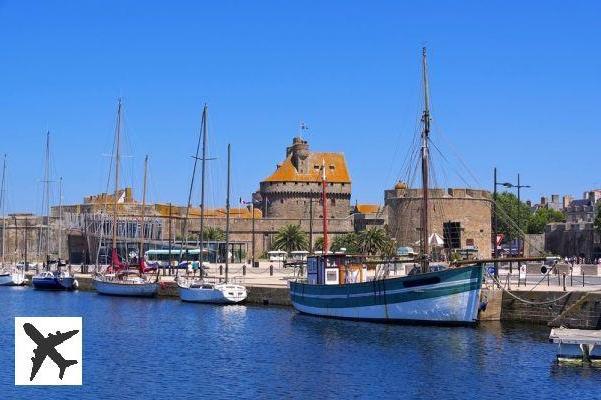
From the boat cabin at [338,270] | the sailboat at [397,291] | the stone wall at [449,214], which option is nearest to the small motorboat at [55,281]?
the sailboat at [397,291]

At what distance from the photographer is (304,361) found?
32.3 meters

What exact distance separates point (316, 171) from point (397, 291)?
68635 millimetres

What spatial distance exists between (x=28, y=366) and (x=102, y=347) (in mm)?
18637

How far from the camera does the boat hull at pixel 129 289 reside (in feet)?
197

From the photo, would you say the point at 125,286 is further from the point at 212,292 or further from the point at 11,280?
the point at 11,280

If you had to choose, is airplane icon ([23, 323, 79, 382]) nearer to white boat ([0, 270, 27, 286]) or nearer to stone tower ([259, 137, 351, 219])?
white boat ([0, 270, 27, 286])

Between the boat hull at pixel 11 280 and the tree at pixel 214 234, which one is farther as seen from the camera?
the tree at pixel 214 234

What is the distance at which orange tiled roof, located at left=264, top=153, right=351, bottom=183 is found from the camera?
355 feet

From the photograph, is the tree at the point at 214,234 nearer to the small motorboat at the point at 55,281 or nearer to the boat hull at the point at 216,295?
the small motorboat at the point at 55,281

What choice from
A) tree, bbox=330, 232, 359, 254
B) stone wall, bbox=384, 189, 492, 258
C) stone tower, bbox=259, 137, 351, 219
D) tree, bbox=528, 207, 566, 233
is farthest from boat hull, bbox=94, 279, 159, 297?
tree, bbox=528, 207, 566, 233

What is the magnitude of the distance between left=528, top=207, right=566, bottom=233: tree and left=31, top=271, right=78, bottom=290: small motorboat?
7879 centimetres

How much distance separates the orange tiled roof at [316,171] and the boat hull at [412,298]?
63.2m

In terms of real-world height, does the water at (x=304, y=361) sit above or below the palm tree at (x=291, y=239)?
below

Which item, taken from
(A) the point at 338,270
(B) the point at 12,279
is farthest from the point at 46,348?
(B) the point at 12,279
